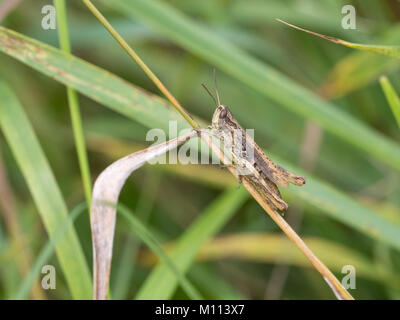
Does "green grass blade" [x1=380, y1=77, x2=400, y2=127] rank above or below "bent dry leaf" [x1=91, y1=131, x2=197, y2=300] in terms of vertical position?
above

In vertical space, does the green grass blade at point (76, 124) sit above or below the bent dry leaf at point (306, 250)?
above

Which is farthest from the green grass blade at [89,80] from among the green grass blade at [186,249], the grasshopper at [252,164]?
the green grass blade at [186,249]

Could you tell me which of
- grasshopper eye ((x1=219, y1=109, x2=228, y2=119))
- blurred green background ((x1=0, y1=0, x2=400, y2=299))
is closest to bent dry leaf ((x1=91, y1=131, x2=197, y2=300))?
grasshopper eye ((x1=219, y1=109, x2=228, y2=119))

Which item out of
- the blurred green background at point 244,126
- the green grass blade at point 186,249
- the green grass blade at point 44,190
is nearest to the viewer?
the green grass blade at point 44,190

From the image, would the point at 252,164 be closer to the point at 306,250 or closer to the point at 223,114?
the point at 223,114

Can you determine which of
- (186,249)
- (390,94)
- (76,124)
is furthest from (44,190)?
(390,94)

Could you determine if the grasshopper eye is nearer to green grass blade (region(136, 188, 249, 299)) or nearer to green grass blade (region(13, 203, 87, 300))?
green grass blade (region(136, 188, 249, 299))

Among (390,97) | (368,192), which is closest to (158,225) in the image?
(368,192)

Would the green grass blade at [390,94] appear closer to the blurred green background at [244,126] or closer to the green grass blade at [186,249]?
the blurred green background at [244,126]
